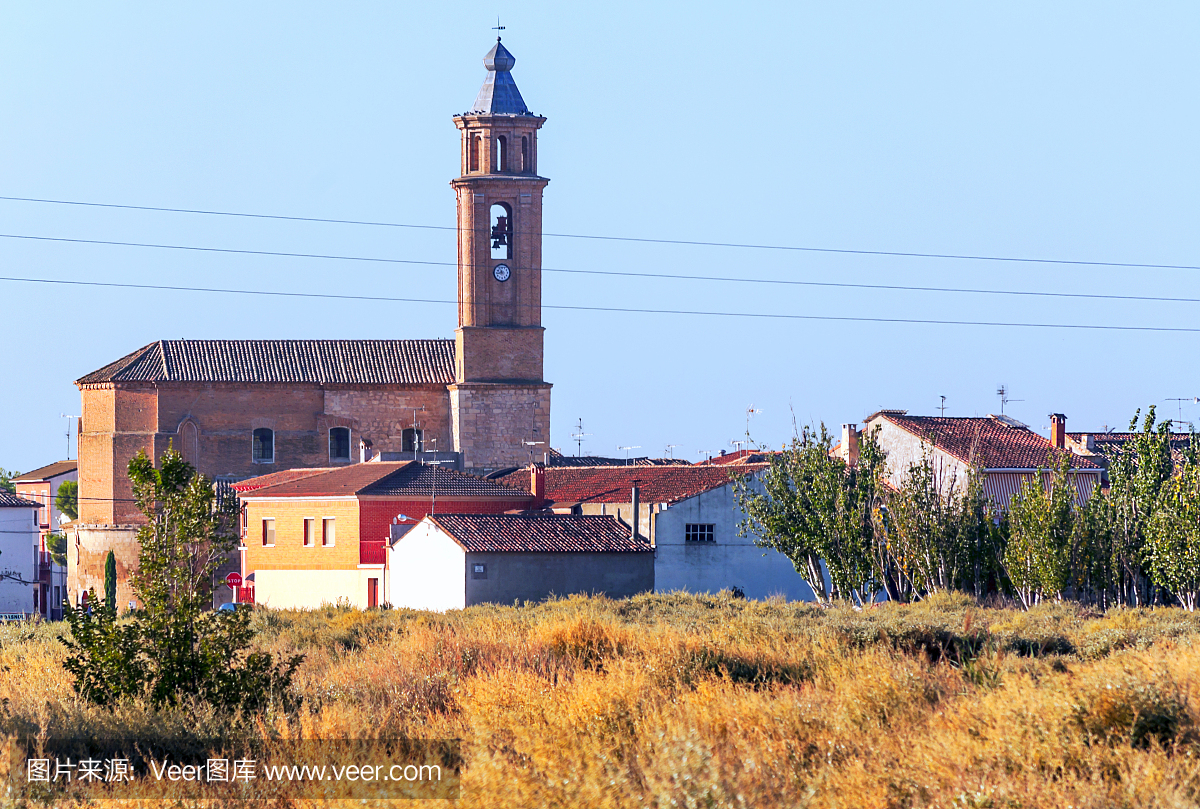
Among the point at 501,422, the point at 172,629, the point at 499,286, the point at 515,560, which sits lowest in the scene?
the point at 172,629

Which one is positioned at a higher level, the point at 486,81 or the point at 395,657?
the point at 486,81

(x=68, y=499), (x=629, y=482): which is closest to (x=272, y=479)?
(x=629, y=482)

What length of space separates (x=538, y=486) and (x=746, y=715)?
120 feet

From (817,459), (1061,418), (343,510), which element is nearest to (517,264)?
(343,510)

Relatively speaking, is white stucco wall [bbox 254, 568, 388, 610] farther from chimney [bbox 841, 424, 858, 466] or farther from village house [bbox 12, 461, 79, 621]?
village house [bbox 12, 461, 79, 621]

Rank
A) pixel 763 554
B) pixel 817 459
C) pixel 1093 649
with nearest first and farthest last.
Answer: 1. pixel 1093 649
2. pixel 817 459
3. pixel 763 554

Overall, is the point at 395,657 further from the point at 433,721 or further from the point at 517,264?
the point at 517,264

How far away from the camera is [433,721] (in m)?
10.1

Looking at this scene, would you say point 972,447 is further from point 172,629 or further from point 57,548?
point 57,548

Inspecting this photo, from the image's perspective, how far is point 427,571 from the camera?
36.5 metres

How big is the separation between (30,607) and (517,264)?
90.4 feet

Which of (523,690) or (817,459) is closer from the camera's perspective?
(523,690)

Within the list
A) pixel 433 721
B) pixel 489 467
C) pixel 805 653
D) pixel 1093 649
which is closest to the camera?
pixel 433 721

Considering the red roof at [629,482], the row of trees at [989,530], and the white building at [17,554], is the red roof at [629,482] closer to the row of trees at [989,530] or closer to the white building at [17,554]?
the row of trees at [989,530]
